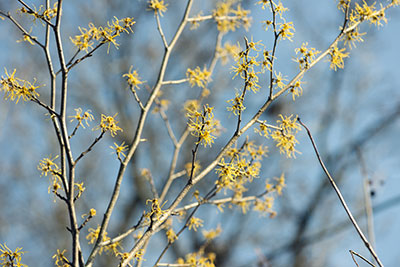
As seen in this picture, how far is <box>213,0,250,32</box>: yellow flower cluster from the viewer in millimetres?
3330

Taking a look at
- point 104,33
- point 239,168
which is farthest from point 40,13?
point 239,168

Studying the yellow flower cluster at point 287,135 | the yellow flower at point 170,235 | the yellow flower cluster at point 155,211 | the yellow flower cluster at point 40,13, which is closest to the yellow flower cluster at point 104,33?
the yellow flower cluster at point 40,13

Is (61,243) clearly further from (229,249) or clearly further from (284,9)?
(284,9)

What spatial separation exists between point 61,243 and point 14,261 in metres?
9.18

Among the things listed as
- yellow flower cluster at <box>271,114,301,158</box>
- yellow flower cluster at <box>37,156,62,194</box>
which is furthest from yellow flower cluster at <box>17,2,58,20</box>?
yellow flower cluster at <box>271,114,301,158</box>

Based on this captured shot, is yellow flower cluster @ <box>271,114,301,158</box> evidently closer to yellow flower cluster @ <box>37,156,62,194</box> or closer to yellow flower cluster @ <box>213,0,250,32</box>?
yellow flower cluster @ <box>37,156,62,194</box>

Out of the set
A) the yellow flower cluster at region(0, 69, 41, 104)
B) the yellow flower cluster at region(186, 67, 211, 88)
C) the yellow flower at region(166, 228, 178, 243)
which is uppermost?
the yellow flower cluster at region(186, 67, 211, 88)

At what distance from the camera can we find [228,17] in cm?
332

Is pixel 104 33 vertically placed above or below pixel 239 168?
above

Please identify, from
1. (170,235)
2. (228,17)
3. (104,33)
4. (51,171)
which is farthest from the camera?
(228,17)

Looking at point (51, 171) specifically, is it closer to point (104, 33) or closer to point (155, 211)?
point (155, 211)

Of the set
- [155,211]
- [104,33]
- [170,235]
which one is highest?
[104,33]

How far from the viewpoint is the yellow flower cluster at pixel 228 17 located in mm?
3330

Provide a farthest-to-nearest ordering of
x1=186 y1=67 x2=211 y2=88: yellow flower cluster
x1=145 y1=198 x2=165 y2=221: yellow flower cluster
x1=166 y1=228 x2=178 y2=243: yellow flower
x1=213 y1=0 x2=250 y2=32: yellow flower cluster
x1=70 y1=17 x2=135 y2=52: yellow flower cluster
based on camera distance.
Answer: x1=213 y1=0 x2=250 y2=32: yellow flower cluster
x1=186 y1=67 x2=211 y2=88: yellow flower cluster
x1=166 y1=228 x2=178 y2=243: yellow flower
x1=70 y1=17 x2=135 y2=52: yellow flower cluster
x1=145 y1=198 x2=165 y2=221: yellow flower cluster
